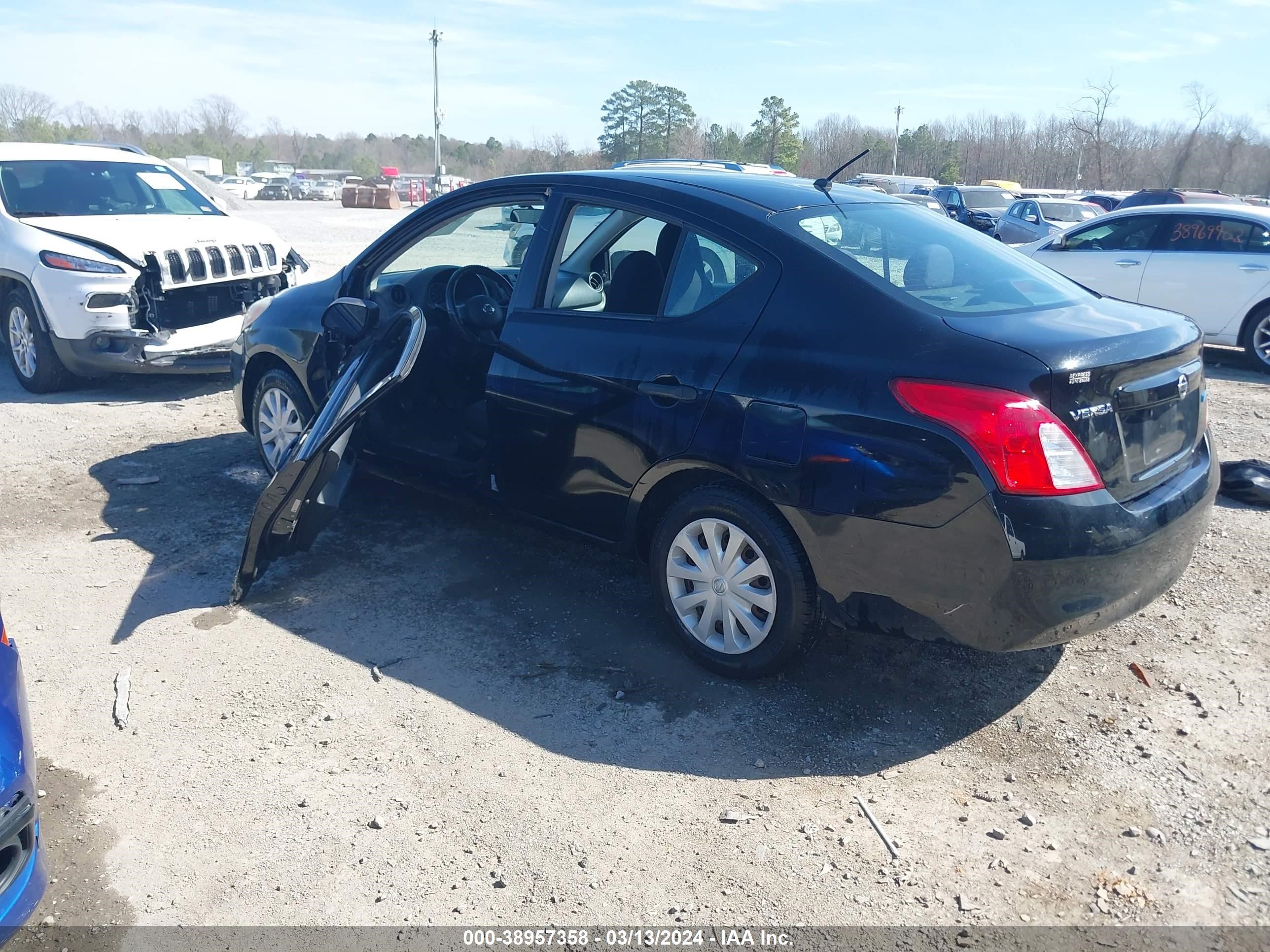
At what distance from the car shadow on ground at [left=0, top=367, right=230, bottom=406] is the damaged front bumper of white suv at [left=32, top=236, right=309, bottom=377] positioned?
0.27m

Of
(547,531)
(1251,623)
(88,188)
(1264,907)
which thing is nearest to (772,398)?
(547,531)

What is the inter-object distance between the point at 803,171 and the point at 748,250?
5951 centimetres

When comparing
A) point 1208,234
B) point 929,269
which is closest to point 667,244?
point 929,269

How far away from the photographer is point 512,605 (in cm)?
441

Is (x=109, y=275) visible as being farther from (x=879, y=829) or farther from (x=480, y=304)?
(x=879, y=829)

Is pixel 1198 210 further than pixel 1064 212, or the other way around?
pixel 1064 212

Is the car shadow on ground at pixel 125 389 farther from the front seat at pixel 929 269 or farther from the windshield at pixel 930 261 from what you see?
the front seat at pixel 929 269

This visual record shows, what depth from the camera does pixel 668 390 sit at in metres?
3.68

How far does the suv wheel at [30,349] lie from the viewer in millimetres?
8047

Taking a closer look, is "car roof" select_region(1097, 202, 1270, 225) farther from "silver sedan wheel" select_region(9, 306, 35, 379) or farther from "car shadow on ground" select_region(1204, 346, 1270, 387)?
"silver sedan wheel" select_region(9, 306, 35, 379)

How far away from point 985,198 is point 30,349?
24380mm

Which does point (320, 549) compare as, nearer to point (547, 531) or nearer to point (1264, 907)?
point (547, 531)

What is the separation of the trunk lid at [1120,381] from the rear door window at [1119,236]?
786 cm

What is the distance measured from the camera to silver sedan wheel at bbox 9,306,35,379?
26.7ft
